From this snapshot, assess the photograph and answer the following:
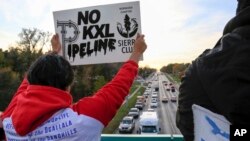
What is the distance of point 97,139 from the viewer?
217 cm

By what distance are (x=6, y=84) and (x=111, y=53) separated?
3527cm

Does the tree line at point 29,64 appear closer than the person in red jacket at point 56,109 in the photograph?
No

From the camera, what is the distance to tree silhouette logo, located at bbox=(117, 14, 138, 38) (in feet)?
11.4

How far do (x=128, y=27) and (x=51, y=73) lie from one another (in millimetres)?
1554

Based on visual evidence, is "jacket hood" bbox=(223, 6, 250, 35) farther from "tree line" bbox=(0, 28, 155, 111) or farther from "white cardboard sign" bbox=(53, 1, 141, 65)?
"tree line" bbox=(0, 28, 155, 111)

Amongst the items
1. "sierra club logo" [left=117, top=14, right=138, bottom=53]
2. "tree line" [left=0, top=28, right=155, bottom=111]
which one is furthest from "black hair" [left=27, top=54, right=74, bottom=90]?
"tree line" [left=0, top=28, right=155, bottom=111]

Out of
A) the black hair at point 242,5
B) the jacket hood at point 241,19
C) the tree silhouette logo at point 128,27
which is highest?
the tree silhouette logo at point 128,27

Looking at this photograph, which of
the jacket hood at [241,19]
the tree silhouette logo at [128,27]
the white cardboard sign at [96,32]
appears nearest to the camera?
the jacket hood at [241,19]

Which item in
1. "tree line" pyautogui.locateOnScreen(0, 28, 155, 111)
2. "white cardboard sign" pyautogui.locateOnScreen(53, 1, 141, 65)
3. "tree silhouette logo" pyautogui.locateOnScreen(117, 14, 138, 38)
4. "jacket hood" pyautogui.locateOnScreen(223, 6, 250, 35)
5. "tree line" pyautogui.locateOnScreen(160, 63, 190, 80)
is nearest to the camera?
"jacket hood" pyautogui.locateOnScreen(223, 6, 250, 35)

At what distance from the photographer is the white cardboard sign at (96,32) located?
11.7ft

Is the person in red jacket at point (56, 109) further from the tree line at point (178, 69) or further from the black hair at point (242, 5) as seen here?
the black hair at point (242, 5)

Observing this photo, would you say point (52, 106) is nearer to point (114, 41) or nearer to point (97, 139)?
point (97, 139)

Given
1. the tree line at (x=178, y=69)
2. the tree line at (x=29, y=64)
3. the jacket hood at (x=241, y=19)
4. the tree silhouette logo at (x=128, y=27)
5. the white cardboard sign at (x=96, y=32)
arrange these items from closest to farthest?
1. the jacket hood at (x=241, y=19)
2. the tree line at (x=178, y=69)
3. the tree silhouette logo at (x=128, y=27)
4. the white cardboard sign at (x=96, y=32)
5. the tree line at (x=29, y=64)

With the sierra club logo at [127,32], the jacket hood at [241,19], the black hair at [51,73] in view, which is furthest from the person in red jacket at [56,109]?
the sierra club logo at [127,32]
